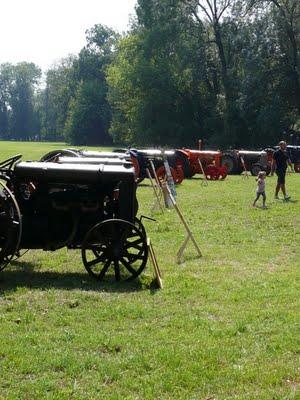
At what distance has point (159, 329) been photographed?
228 inches

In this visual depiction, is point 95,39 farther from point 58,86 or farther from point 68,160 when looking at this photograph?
point 68,160

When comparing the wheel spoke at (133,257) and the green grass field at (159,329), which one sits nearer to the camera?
the green grass field at (159,329)

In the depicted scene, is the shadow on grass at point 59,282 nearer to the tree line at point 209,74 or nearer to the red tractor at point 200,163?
the red tractor at point 200,163

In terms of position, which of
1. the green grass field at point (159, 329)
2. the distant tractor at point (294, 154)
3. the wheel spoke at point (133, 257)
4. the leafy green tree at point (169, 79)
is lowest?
the green grass field at point (159, 329)

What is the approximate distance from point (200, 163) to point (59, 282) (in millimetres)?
18637

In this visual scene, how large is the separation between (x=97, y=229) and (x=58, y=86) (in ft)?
375

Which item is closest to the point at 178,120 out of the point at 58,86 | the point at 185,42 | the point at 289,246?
the point at 185,42

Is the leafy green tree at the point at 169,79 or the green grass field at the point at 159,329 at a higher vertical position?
the leafy green tree at the point at 169,79

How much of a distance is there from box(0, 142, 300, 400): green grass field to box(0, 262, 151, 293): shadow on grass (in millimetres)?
14

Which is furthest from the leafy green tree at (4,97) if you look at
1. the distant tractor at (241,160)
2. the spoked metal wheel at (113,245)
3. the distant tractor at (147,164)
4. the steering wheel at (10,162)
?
the spoked metal wheel at (113,245)

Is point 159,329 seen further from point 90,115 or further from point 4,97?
point 4,97

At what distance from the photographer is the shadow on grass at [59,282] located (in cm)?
745

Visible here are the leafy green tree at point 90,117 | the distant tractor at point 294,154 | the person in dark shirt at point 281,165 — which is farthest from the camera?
the leafy green tree at point 90,117

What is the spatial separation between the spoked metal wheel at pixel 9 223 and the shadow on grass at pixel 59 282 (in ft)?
1.40
